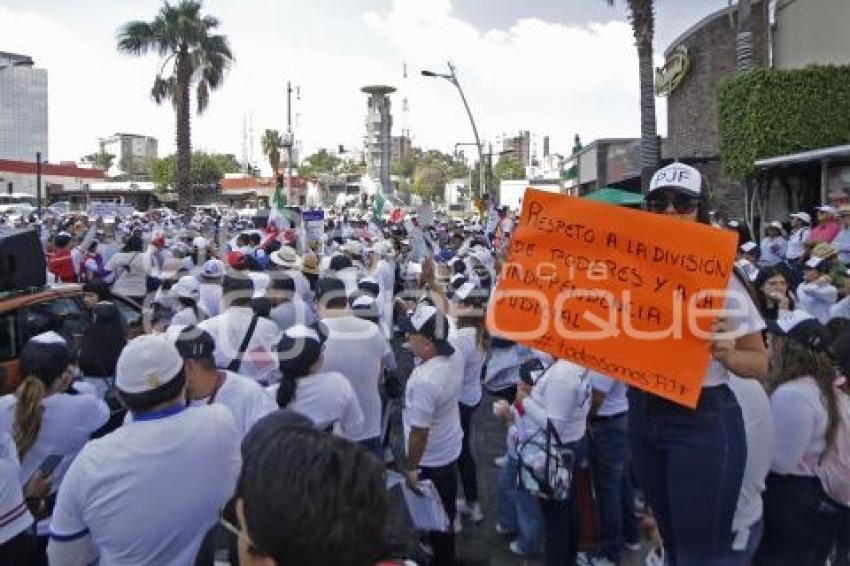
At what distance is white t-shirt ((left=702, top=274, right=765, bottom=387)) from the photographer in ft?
8.39

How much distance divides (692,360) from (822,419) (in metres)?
1.32

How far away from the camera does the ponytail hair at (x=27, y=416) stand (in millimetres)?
3635

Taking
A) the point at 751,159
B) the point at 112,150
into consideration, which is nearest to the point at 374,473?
the point at 751,159

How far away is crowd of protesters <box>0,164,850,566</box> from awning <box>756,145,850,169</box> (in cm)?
860

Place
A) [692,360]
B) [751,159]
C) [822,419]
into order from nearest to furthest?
[692,360] → [822,419] → [751,159]

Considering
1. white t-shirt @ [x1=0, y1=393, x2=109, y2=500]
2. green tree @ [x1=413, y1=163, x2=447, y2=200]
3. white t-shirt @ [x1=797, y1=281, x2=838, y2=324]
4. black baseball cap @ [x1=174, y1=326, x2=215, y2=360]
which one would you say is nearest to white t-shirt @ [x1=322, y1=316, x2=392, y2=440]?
black baseball cap @ [x1=174, y1=326, x2=215, y2=360]

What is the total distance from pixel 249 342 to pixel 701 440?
3.67 m

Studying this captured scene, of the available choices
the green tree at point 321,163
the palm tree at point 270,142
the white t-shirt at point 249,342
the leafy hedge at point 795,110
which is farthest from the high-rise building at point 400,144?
the white t-shirt at point 249,342

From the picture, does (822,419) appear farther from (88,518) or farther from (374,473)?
(88,518)

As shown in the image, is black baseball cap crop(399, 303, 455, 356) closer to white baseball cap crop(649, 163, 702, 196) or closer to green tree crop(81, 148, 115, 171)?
white baseball cap crop(649, 163, 702, 196)

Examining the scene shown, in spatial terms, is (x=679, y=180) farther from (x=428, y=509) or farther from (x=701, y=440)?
(x=428, y=509)

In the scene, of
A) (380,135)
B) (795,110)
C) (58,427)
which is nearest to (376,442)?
(58,427)

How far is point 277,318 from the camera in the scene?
21.7 feet

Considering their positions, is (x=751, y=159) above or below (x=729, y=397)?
above
